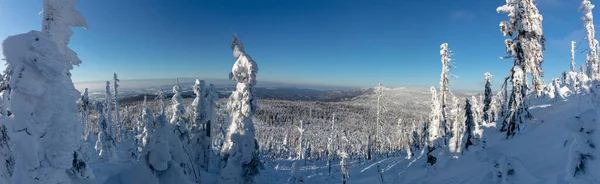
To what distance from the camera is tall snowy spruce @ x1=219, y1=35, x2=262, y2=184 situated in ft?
54.4

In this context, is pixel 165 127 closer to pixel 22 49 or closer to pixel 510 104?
pixel 22 49

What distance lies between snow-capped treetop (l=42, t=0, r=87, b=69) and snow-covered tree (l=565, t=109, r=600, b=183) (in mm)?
14623

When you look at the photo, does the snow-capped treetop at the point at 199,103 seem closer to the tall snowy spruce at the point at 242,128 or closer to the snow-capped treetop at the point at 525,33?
the tall snowy spruce at the point at 242,128

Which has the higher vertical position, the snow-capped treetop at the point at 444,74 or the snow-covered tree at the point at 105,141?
the snow-capped treetop at the point at 444,74

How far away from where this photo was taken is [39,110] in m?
7.75

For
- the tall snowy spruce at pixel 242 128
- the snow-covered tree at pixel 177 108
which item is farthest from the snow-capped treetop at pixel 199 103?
the tall snowy spruce at pixel 242 128

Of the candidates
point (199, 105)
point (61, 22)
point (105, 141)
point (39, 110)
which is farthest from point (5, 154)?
point (105, 141)

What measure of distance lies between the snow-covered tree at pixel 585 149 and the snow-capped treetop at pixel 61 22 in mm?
14623

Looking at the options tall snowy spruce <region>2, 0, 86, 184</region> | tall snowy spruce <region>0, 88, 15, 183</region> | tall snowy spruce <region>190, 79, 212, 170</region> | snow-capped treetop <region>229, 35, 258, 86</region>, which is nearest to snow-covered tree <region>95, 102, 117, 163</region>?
tall snowy spruce <region>190, 79, 212, 170</region>

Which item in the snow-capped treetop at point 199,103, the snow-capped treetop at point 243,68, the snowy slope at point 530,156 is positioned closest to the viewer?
the snowy slope at point 530,156

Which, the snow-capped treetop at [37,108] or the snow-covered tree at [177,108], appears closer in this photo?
the snow-capped treetop at [37,108]

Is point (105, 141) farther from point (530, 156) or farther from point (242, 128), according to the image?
point (530, 156)

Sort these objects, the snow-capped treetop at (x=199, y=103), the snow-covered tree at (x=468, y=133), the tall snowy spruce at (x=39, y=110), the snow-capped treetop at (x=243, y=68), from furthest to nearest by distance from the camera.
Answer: the snow-covered tree at (x=468, y=133) → the snow-capped treetop at (x=199, y=103) → the snow-capped treetop at (x=243, y=68) → the tall snowy spruce at (x=39, y=110)

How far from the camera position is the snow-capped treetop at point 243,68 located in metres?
16.5
